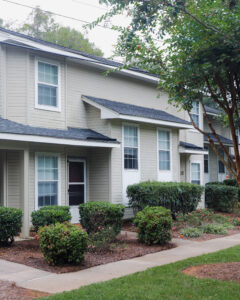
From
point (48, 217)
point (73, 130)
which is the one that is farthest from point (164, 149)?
point (48, 217)

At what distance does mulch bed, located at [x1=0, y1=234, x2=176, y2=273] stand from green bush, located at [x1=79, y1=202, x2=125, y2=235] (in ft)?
1.77

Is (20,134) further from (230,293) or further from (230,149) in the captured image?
(230,149)

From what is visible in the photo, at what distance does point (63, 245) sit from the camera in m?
8.14

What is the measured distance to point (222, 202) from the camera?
60.7 ft

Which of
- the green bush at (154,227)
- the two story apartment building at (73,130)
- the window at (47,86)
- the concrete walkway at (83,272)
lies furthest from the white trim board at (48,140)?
the concrete walkway at (83,272)

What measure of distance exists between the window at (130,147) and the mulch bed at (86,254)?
14.1 feet

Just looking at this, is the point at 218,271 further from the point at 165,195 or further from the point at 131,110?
the point at 131,110

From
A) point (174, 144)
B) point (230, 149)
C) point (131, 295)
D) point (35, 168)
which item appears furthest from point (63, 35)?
point (131, 295)

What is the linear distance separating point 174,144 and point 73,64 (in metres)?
5.54

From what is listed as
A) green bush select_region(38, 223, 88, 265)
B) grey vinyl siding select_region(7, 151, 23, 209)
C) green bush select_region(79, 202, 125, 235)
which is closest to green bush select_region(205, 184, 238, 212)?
green bush select_region(79, 202, 125, 235)

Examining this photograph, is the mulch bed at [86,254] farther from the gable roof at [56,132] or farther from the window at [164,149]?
the window at [164,149]

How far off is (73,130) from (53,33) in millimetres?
27373

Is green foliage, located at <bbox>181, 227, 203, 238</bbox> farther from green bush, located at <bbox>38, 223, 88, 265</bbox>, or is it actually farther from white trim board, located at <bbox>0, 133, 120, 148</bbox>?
green bush, located at <bbox>38, 223, 88, 265</bbox>

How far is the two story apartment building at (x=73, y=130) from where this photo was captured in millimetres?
12555
